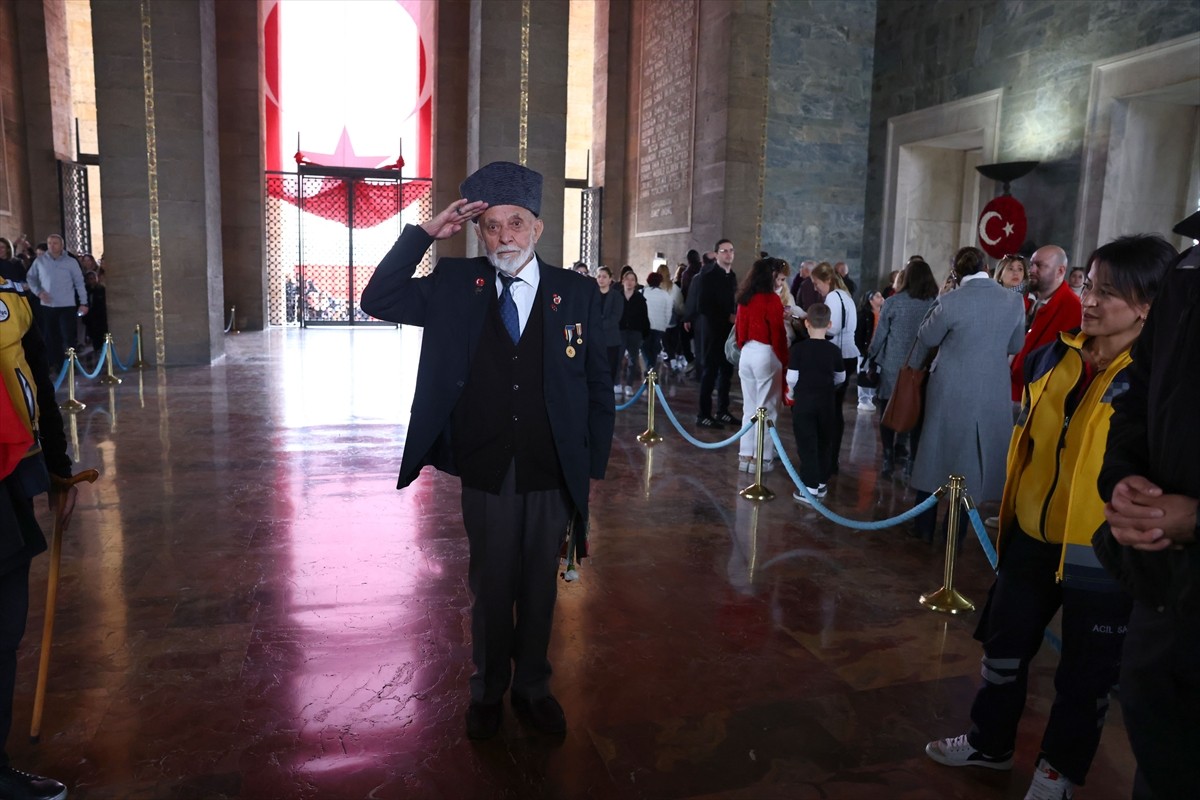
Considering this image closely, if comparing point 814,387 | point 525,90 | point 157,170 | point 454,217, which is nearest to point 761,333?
point 814,387

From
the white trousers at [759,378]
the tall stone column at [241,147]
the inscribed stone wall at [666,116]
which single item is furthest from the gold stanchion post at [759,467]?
the tall stone column at [241,147]

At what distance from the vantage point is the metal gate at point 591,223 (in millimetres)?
19055

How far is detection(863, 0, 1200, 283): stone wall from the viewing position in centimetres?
1211

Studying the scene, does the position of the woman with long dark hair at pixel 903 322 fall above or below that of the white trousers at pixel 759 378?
above

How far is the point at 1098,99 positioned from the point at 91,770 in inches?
566

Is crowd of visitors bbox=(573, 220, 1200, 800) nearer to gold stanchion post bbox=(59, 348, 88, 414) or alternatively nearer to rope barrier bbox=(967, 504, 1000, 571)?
rope barrier bbox=(967, 504, 1000, 571)

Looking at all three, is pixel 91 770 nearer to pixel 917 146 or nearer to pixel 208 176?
pixel 208 176

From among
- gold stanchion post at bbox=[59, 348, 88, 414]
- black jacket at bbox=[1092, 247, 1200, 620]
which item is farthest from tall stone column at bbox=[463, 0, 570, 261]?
black jacket at bbox=[1092, 247, 1200, 620]

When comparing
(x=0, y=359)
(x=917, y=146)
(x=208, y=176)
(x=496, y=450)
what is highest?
(x=917, y=146)

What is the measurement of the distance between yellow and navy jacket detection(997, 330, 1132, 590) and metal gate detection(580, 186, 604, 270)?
16528 mm

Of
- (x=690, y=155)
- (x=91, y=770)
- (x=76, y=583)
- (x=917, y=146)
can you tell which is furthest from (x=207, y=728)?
(x=917, y=146)

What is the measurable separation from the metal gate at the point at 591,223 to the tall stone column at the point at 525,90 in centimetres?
561

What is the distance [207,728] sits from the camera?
3.00m

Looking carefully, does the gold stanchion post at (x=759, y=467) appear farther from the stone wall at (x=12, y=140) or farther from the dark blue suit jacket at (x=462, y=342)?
the stone wall at (x=12, y=140)
